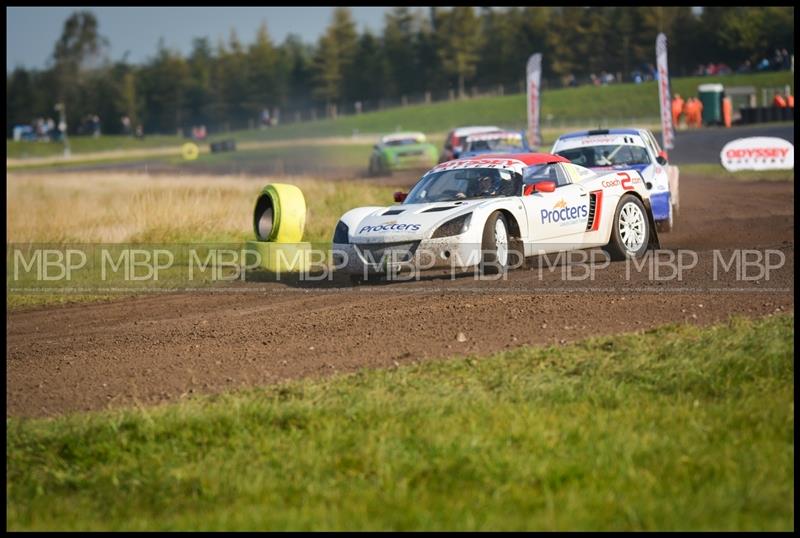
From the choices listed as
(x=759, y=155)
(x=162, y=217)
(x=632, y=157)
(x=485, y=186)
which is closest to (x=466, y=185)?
(x=485, y=186)

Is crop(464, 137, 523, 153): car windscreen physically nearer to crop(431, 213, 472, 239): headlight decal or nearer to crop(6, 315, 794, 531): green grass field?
crop(431, 213, 472, 239): headlight decal

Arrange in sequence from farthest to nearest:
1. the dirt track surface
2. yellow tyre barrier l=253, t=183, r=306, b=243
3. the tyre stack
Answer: yellow tyre barrier l=253, t=183, r=306, b=243 < the tyre stack < the dirt track surface

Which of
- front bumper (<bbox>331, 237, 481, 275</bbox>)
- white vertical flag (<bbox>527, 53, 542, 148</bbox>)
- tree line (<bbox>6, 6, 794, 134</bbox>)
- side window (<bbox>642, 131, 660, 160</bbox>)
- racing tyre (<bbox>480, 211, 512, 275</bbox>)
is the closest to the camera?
front bumper (<bbox>331, 237, 481, 275</bbox>)

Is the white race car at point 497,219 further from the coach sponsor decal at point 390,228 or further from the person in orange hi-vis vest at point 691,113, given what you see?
the person in orange hi-vis vest at point 691,113

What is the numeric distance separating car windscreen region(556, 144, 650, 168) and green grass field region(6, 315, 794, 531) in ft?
30.8

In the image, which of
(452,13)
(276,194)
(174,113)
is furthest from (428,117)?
(276,194)

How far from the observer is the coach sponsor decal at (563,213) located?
1317cm

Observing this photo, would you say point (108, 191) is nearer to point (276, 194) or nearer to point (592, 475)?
point (276, 194)

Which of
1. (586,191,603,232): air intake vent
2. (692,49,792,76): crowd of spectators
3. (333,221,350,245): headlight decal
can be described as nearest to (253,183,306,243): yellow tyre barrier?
(333,221,350,245): headlight decal

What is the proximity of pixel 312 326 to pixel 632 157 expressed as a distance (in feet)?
28.0

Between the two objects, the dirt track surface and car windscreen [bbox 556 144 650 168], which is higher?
car windscreen [bbox 556 144 650 168]

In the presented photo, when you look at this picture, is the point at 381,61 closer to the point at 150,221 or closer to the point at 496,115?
the point at 496,115

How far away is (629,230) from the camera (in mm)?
13953

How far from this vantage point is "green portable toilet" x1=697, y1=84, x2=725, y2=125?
59.2m
